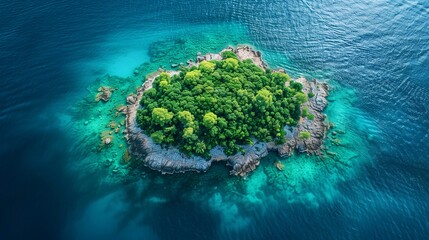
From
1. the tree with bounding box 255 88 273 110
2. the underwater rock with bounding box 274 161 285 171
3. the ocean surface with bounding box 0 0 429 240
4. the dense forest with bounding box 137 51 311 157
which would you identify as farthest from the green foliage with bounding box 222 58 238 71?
the underwater rock with bounding box 274 161 285 171

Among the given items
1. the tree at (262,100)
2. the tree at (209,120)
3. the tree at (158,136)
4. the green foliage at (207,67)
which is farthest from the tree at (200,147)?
the green foliage at (207,67)

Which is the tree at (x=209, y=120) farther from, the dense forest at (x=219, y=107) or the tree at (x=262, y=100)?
the tree at (x=262, y=100)

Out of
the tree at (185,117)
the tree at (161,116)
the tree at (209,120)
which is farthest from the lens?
the tree at (161,116)

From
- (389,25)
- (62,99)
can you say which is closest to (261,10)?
(389,25)

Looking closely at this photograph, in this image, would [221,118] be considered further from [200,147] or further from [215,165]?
[215,165]

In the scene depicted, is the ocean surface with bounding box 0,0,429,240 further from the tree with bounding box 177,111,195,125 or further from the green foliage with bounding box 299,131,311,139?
the tree with bounding box 177,111,195,125
